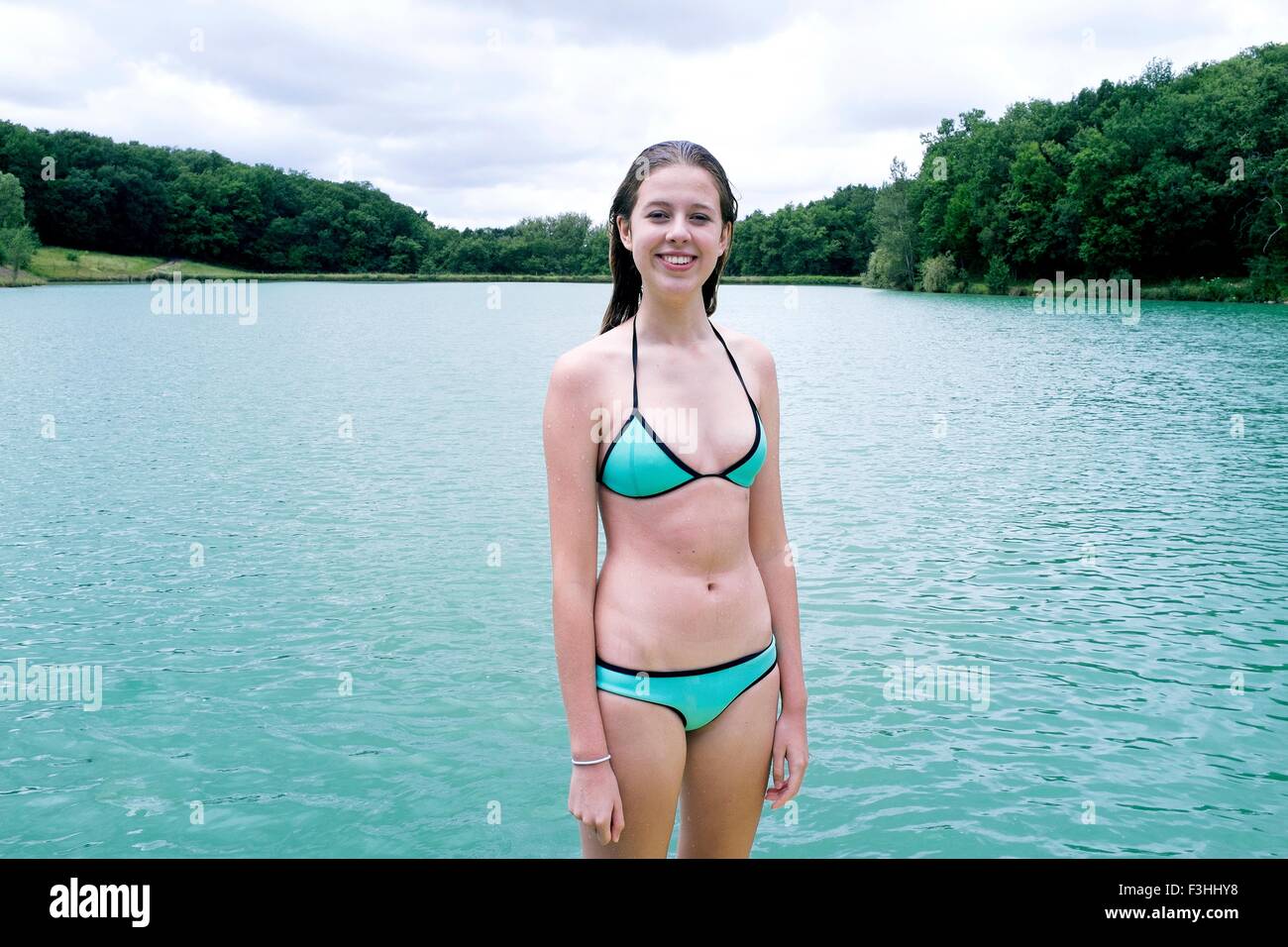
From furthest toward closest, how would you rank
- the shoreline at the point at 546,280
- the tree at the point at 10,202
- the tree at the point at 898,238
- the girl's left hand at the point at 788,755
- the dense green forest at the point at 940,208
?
the tree at the point at 898,238 → the tree at the point at 10,202 → the dense green forest at the point at 940,208 → the shoreline at the point at 546,280 → the girl's left hand at the point at 788,755

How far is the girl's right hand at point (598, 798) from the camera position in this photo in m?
2.73

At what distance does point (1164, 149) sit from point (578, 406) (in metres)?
86.7

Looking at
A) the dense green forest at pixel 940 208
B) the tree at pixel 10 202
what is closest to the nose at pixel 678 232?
the dense green forest at pixel 940 208

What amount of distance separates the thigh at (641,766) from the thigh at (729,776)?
0.35 ft

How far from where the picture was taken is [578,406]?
2.72m

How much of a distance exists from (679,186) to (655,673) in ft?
4.44

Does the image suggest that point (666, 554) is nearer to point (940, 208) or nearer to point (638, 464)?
point (638, 464)

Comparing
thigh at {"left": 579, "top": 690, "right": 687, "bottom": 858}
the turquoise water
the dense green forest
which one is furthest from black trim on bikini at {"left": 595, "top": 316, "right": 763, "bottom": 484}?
the dense green forest

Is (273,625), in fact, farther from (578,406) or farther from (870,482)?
(870,482)

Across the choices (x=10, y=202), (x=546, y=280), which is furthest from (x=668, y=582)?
(x=546, y=280)

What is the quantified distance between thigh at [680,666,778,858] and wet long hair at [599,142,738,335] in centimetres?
123

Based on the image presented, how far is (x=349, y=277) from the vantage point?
446ft

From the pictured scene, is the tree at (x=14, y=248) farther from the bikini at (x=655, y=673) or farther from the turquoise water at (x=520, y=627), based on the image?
the bikini at (x=655, y=673)
